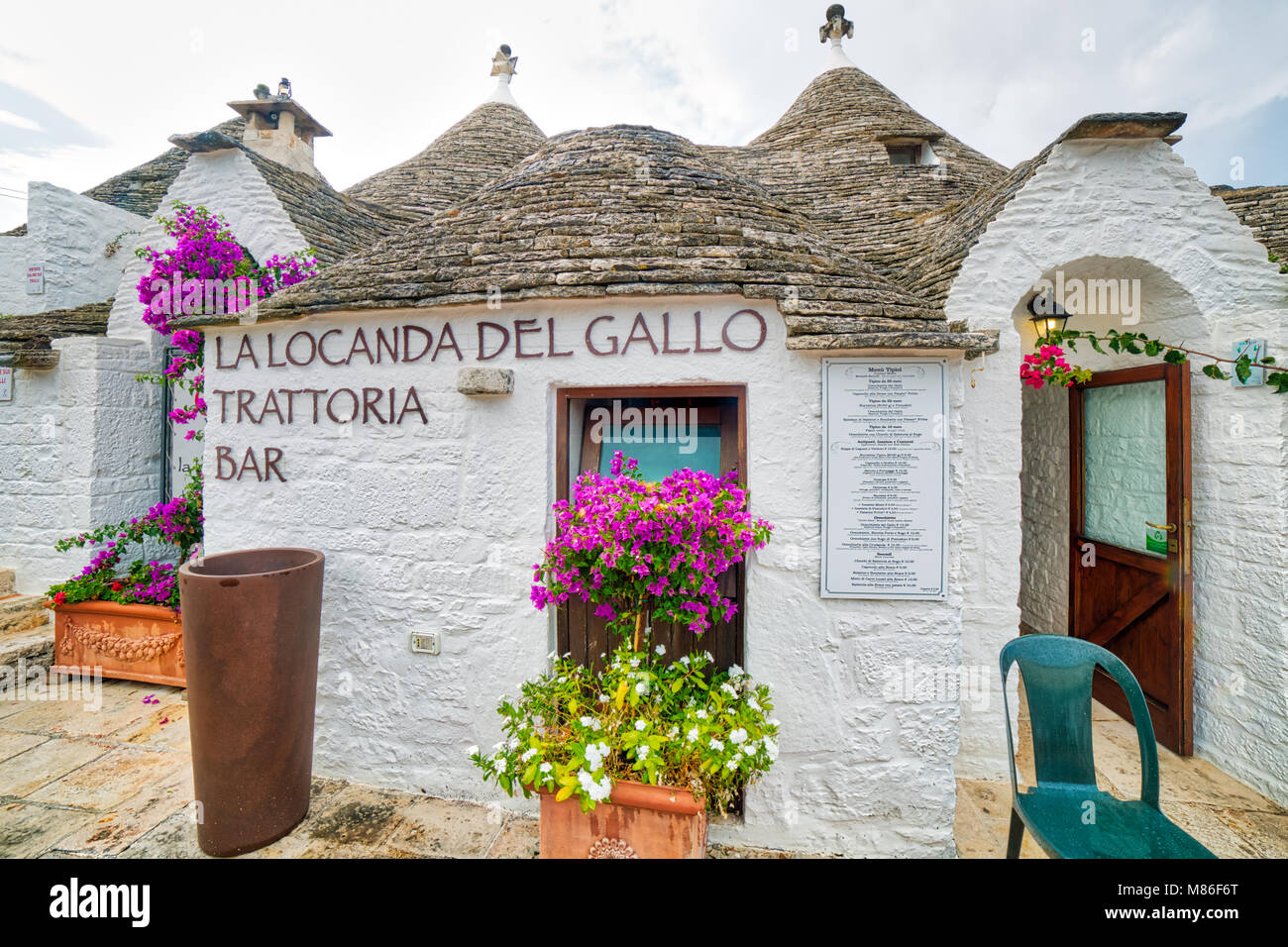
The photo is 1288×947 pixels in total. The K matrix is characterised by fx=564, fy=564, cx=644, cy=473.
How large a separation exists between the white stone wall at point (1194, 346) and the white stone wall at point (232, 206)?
5.83 metres

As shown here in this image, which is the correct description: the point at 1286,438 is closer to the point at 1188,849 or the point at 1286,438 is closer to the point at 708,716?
the point at 1188,849

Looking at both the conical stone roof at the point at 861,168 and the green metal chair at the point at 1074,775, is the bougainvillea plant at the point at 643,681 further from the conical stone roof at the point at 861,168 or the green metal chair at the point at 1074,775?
the conical stone roof at the point at 861,168

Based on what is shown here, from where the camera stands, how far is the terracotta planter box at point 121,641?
459cm

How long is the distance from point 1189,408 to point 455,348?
5042 millimetres

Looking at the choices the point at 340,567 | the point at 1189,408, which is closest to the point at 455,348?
the point at 340,567

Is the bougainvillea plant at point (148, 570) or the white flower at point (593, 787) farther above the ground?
the bougainvillea plant at point (148, 570)

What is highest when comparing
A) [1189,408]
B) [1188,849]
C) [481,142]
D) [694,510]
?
[481,142]

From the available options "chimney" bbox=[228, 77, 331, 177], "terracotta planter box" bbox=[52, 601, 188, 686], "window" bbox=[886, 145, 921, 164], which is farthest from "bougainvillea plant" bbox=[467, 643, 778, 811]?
"window" bbox=[886, 145, 921, 164]

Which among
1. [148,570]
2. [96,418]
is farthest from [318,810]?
[96,418]

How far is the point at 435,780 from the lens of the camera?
3.36 metres

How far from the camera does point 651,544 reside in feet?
8.52

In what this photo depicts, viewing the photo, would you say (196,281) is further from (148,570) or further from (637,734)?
(637,734)

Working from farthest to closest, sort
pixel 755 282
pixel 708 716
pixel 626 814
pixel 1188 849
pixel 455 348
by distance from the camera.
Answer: pixel 455 348 < pixel 755 282 < pixel 708 716 < pixel 626 814 < pixel 1188 849

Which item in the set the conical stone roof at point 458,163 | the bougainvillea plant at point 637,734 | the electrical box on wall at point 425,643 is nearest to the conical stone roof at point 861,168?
the conical stone roof at point 458,163
